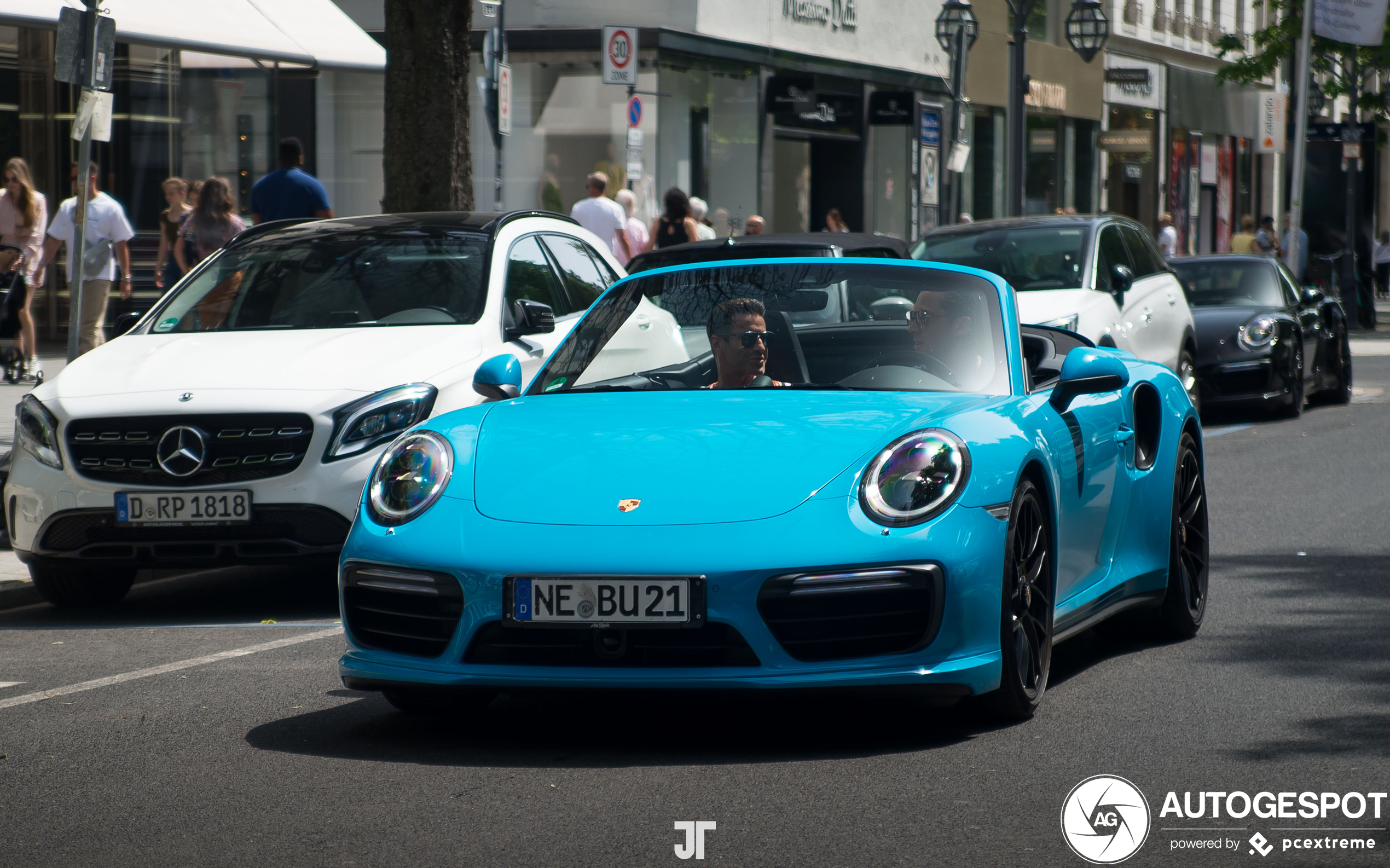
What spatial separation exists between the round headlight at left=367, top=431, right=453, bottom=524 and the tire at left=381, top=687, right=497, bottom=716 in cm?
46

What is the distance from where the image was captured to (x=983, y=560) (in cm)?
496

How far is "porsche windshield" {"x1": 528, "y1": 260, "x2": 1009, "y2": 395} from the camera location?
19.2 ft

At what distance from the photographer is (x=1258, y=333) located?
1644cm

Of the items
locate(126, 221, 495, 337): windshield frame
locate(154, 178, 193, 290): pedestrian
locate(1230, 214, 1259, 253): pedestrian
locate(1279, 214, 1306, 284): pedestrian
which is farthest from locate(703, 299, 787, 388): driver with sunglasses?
locate(1279, 214, 1306, 284): pedestrian

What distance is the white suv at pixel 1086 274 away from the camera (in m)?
13.8

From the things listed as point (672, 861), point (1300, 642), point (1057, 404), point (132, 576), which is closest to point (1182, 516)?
point (1300, 642)

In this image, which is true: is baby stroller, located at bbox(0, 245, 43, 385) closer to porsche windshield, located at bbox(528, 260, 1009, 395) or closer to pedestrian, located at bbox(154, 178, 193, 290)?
pedestrian, located at bbox(154, 178, 193, 290)

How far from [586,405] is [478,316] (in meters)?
3.01

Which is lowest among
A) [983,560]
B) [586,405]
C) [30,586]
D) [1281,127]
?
[30,586]

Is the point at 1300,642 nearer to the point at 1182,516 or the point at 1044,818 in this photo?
the point at 1182,516

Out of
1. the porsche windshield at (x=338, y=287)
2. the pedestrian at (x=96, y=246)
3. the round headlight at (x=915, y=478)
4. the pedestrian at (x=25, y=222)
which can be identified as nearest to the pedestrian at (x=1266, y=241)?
the pedestrian at (x=96, y=246)

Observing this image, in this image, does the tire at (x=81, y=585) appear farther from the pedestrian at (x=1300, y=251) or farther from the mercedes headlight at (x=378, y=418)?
the pedestrian at (x=1300, y=251)

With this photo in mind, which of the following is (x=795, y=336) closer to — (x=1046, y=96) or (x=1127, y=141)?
(x=1046, y=96)

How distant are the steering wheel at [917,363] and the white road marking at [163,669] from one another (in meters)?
2.45
